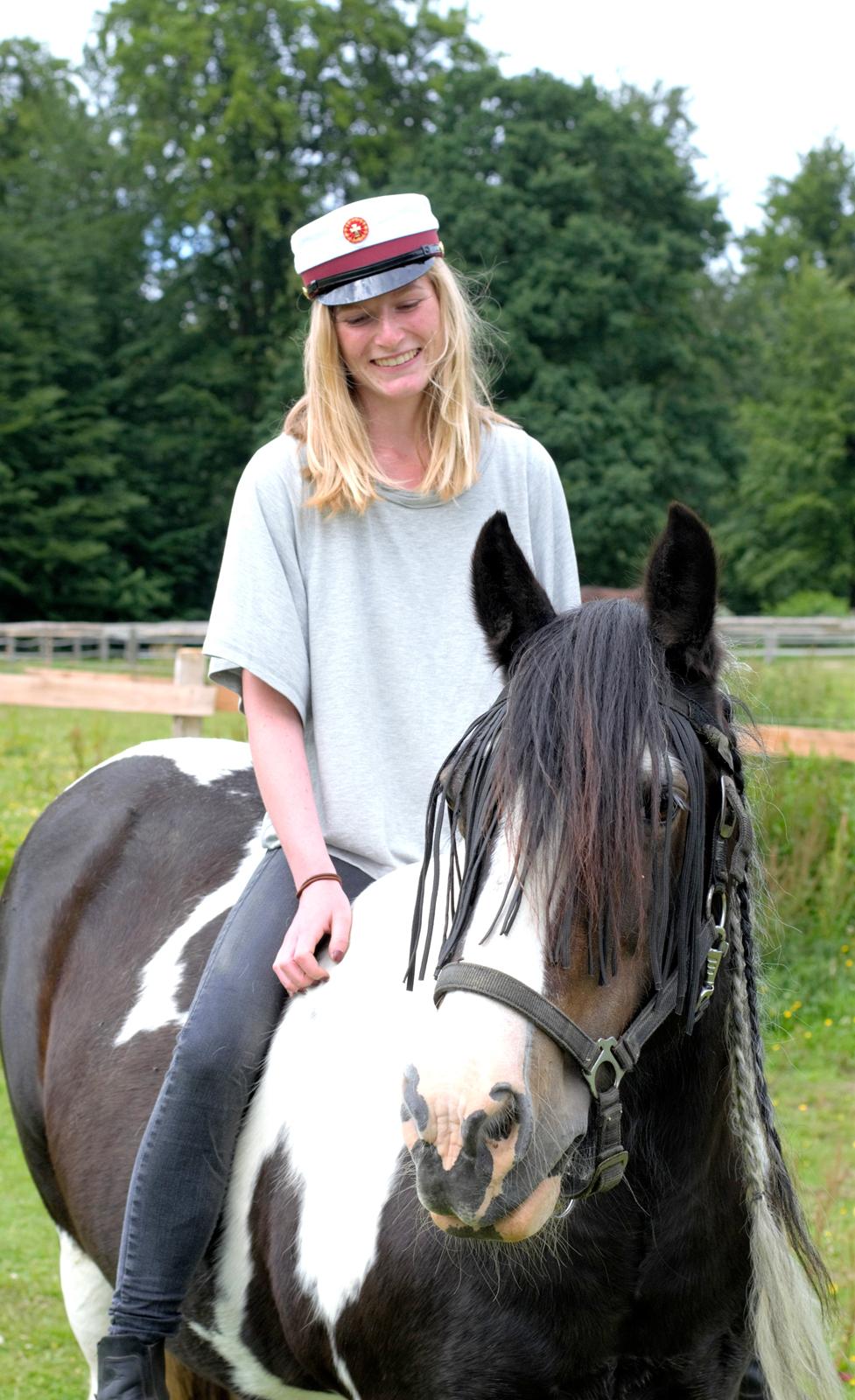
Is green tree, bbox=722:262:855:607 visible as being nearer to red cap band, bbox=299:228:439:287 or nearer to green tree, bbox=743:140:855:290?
green tree, bbox=743:140:855:290

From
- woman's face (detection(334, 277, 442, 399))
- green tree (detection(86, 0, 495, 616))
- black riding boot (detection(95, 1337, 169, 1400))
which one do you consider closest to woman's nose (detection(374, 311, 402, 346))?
woman's face (detection(334, 277, 442, 399))

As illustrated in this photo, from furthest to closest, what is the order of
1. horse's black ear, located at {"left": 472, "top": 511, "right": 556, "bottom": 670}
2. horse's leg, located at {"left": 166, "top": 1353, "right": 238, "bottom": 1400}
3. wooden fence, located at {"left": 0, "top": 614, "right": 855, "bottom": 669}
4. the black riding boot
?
wooden fence, located at {"left": 0, "top": 614, "right": 855, "bottom": 669}, horse's leg, located at {"left": 166, "top": 1353, "right": 238, "bottom": 1400}, the black riding boot, horse's black ear, located at {"left": 472, "top": 511, "right": 556, "bottom": 670}

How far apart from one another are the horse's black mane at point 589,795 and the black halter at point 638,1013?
0.13ft

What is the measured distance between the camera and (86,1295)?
3.50m

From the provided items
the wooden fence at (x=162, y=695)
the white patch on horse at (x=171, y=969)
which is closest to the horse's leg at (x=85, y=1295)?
the white patch on horse at (x=171, y=969)

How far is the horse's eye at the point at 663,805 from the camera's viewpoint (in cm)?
183

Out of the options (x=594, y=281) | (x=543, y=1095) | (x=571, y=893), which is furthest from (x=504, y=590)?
(x=594, y=281)

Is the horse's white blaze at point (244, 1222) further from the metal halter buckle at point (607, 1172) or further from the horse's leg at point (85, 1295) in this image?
the horse's leg at point (85, 1295)

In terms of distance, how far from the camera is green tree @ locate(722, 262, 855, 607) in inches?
1555

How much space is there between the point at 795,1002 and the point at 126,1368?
4.77 meters

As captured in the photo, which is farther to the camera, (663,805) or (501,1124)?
(663,805)

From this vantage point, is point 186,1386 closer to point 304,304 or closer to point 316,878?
point 316,878

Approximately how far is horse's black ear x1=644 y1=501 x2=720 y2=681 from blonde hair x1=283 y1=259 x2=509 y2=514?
2.57 feet

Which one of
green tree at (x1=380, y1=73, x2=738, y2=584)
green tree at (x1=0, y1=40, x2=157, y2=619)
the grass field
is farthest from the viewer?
green tree at (x1=0, y1=40, x2=157, y2=619)
